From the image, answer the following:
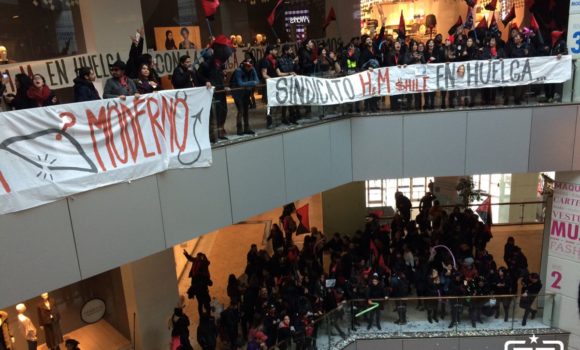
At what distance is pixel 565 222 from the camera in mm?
11492

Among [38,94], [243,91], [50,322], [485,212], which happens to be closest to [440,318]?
[485,212]

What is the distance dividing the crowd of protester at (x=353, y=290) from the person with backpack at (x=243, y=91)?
12.7 ft

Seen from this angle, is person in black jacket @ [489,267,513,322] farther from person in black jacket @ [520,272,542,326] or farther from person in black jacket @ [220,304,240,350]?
person in black jacket @ [220,304,240,350]

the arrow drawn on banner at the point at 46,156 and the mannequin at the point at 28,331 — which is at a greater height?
the arrow drawn on banner at the point at 46,156

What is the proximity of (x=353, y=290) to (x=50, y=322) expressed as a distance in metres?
6.64

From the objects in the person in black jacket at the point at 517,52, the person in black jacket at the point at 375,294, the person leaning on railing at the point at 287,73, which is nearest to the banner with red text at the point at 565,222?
the person in black jacket at the point at 517,52

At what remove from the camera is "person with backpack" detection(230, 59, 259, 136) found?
9016 mm

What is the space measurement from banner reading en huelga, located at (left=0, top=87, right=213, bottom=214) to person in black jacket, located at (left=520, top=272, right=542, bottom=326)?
27.1 feet

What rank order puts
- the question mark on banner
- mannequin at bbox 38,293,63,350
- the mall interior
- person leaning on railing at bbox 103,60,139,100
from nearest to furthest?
the question mark on banner → person leaning on railing at bbox 103,60,139,100 → the mall interior → mannequin at bbox 38,293,63,350

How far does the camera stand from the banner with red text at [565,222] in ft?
37.0

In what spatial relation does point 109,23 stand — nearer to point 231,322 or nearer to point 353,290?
point 231,322

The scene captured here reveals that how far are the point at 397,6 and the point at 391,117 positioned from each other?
12.0 metres

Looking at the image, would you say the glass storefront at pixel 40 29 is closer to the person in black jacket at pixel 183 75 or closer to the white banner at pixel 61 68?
the white banner at pixel 61 68

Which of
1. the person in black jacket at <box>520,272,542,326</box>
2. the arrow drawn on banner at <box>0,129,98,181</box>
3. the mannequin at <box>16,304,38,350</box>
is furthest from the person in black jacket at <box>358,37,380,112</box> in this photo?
the mannequin at <box>16,304,38,350</box>
